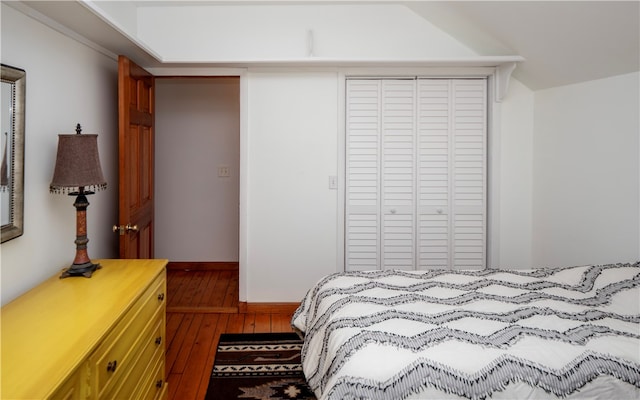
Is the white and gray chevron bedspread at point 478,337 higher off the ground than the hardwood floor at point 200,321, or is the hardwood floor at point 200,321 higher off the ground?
the white and gray chevron bedspread at point 478,337

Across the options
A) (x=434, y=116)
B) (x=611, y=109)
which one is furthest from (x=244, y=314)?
(x=611, y=109)

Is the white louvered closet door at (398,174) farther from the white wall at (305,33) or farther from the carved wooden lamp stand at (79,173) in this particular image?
the carved wooden lamp stand at (79,173)

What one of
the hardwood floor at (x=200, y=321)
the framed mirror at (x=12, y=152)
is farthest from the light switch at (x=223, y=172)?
the framed mirror at (x=12, y=152)

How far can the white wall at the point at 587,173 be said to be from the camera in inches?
101

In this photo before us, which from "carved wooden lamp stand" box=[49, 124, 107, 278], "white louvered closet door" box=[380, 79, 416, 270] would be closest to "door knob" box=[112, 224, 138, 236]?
"carved wooden lamp stand" box=[49, 124, 107, 278]

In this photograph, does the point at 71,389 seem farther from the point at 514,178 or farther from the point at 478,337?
the point at 514,178

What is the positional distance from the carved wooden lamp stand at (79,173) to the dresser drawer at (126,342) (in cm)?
31

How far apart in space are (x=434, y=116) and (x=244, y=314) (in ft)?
7.18

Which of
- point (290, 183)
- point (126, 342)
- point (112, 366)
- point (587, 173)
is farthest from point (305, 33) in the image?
point (112, 366)

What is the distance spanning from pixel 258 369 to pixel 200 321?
37.4 inches

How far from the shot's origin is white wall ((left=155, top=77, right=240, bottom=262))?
4.79m

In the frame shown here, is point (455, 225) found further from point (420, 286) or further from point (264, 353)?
point (264, 353)

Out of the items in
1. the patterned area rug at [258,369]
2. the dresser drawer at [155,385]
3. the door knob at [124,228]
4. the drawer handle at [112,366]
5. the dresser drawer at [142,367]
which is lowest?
the patterned area rug at [258,369]

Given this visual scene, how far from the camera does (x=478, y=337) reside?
64.6 inches
